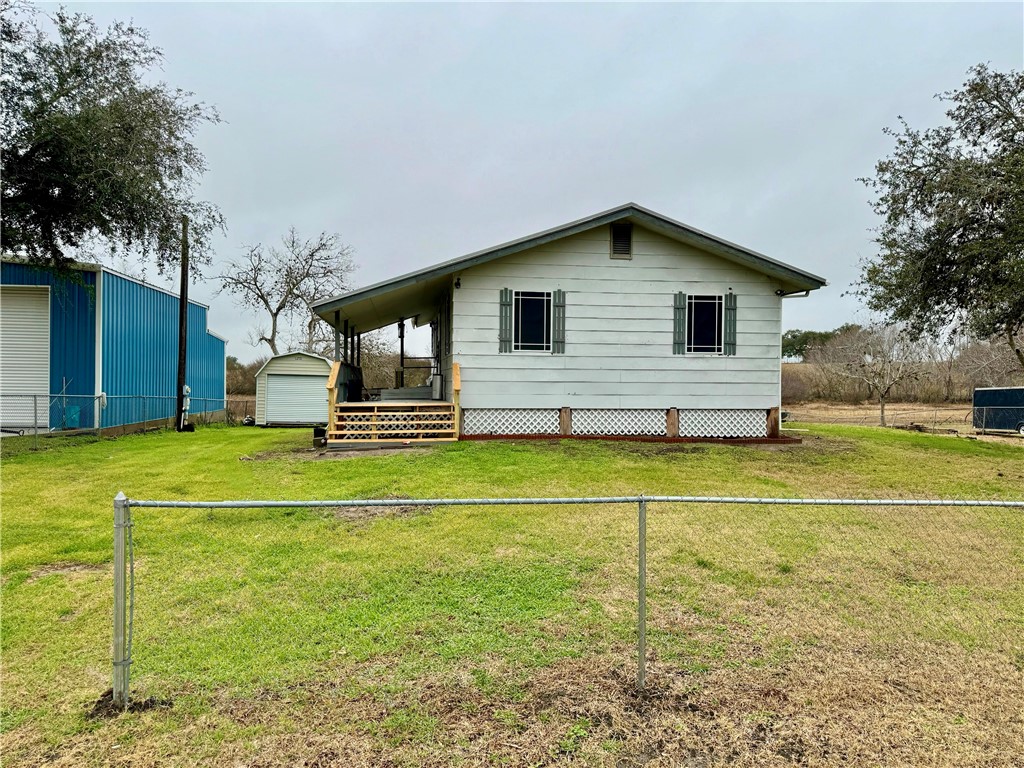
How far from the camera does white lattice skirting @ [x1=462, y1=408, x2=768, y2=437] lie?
508 inches

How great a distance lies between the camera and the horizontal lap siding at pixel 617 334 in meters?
12.8

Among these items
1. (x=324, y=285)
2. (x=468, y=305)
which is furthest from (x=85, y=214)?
(x=324, y=285)

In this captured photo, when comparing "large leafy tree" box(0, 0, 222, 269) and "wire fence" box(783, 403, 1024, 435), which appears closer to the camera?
"large leafy tree" box(0, 0, 222, 269)

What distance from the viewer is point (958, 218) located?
481 inches

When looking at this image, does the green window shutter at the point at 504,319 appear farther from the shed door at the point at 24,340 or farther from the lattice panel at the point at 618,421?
the shed door at the point at 24,340

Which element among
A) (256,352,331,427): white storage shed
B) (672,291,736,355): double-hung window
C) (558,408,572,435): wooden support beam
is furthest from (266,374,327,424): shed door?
(672,291,736,355): double-hung window

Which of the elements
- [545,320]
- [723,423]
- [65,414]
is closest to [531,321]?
[545,320]

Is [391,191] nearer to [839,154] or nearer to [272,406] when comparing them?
[272,406]

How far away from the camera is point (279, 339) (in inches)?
1399

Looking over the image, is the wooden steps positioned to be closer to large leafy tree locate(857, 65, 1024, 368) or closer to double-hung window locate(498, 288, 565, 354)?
double-hung window locate(498, 288, 565, 354)

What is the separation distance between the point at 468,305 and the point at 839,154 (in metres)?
17.4

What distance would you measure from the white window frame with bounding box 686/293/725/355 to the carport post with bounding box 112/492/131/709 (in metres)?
12.1

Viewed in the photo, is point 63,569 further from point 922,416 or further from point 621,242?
point 922,416

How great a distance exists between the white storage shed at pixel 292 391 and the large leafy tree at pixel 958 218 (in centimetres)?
1939
